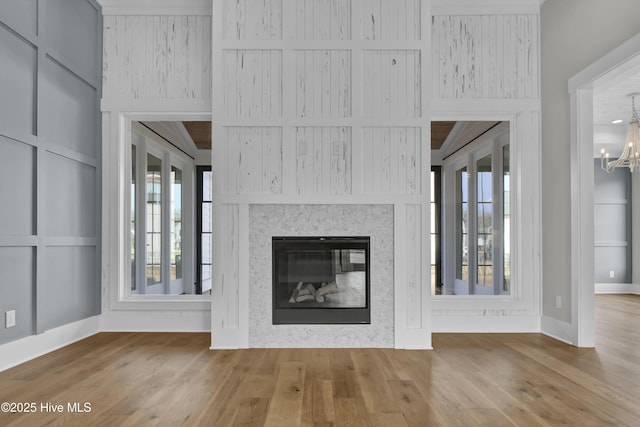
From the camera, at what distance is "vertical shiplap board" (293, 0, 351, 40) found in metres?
3.74

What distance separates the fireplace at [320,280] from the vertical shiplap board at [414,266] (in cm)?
33

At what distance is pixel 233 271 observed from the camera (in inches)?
143

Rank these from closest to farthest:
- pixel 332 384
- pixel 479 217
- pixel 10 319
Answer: pixel 332 384, pixel 10 319, pixel 479 217

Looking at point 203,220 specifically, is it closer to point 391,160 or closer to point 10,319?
point 10,319

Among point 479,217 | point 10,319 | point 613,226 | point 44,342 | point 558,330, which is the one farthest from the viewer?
point 613,226

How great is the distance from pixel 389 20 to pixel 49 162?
2.96 meters

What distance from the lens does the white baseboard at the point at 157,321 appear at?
A: 13.6ft

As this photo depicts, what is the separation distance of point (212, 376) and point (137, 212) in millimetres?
2188

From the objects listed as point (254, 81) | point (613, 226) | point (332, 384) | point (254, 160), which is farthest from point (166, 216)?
point (613, 226)

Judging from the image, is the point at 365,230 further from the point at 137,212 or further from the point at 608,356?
the point at 137,212

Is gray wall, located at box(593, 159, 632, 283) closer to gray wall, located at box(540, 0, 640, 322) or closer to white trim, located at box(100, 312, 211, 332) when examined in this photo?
gray wall, located at box(540, 0, 640, 322)

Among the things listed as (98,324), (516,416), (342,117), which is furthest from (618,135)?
(98,324)

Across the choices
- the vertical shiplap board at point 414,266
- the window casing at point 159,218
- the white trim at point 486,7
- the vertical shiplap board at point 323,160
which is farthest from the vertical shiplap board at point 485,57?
the window casing at point 159,218

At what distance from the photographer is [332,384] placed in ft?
8.77
